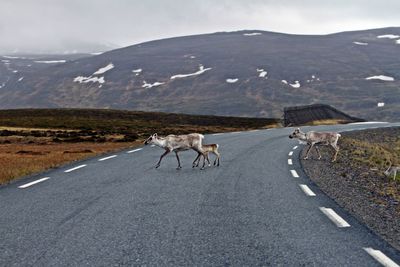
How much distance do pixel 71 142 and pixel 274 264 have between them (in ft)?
105

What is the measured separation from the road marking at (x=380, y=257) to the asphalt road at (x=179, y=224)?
0.04 feet

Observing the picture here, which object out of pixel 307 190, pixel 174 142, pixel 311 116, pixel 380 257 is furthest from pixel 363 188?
pixel 311 116

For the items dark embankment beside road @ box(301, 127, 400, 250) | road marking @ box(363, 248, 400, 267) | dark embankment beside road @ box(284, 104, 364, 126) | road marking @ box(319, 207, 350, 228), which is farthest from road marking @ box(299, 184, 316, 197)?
dark embankment beside road @ box(284, 104, 364, 126)

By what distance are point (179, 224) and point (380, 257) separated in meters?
3.07

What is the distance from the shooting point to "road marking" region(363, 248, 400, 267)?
5.49 meters

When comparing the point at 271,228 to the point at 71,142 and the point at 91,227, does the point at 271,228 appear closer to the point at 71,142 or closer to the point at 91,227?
the point at 91,227

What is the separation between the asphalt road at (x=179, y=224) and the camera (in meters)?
5.77

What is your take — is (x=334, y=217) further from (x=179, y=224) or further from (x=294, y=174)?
(x=294, y=174)

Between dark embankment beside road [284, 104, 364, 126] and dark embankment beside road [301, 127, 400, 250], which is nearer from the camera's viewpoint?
dark embankment beside road [301, 127, 400, 250]

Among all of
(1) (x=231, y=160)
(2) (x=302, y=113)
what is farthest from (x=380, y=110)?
(1) (x=231, y=160)

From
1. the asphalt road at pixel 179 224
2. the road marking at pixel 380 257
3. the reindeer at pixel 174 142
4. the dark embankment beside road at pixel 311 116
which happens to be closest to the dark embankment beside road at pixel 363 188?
the asphalt road at pixel 179 224

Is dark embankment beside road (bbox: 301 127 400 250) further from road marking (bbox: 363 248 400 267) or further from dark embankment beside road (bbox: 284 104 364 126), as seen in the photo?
dark embankment beside road (bbox: 284 104 364 126)

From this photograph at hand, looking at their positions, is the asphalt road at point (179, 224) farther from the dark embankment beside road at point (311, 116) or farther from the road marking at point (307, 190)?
the dark embankment beside road at point (311, 116)

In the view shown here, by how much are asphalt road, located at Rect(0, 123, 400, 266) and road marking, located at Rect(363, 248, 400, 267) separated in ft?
0.04
